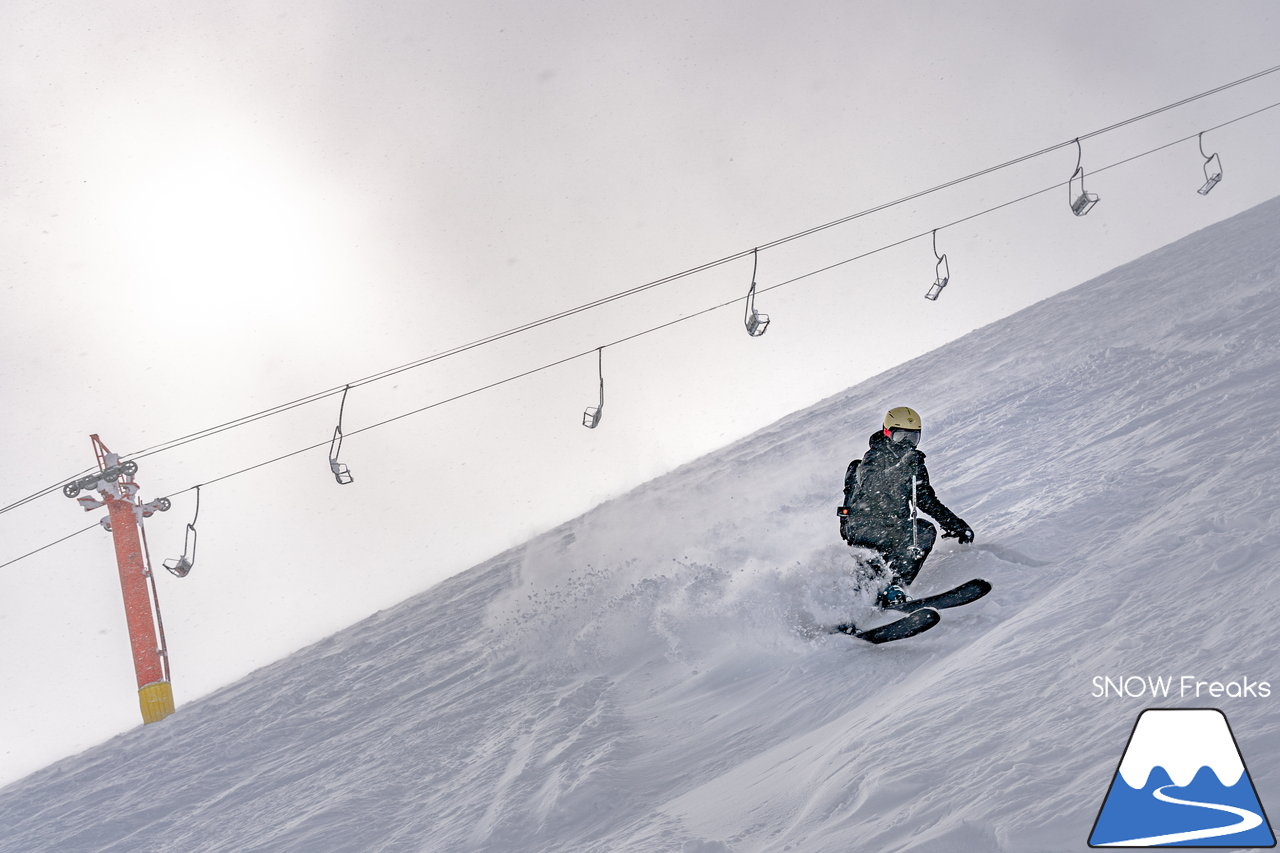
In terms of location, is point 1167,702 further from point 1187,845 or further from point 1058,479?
point 1058,479

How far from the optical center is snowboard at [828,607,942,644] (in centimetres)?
692

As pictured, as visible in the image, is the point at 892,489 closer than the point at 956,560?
Yes

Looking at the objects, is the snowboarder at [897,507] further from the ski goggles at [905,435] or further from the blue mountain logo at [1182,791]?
the blue mountain logo at [1182,791]

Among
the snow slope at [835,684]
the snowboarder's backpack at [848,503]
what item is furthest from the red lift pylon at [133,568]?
the snowboarder's backpack at [848,503]

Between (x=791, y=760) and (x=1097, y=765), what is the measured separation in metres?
2.42

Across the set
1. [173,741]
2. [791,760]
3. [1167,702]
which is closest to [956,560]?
[791,760]

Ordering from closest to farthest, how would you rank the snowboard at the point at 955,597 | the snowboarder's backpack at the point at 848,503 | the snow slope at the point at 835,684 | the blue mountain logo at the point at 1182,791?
the blue mountain logo at the point at 1182,791
the snow slope at the point at 835,684
the snowboard at the point at 955,597
the snowboarder's backpack at the point at 848,503

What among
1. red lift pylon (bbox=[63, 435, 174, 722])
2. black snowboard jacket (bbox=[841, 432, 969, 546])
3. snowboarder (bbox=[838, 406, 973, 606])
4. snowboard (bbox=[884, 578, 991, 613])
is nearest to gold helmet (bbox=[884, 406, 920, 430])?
snowboarder (bbox=[838, 406, 973, 606])

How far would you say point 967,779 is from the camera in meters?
3.68

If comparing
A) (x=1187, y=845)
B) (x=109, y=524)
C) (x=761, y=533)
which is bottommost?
(x=1187, y=845)

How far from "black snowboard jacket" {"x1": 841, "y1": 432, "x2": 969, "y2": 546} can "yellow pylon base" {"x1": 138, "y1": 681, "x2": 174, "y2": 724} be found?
92.2ft

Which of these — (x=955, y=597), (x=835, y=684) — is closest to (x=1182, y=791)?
(x=835, y=684)

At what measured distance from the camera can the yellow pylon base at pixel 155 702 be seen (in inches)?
1093

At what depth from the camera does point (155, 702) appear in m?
27.8
